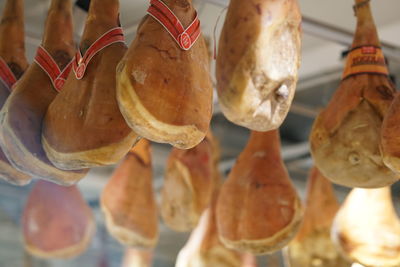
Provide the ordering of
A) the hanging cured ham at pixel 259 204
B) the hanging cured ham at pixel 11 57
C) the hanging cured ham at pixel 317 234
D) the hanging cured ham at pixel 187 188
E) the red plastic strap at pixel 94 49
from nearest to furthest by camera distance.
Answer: the red plastic strap at pixel 94 49, the hanging cured ham at pixel 11 57, the hanging cured ham at pixel 259 204, the hanging cured ham at pixel 187 188, the hanging cured ham at pixel 317 234

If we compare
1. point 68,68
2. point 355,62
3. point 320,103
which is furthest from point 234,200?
point 320,103

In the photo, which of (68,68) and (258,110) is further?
(68,68)

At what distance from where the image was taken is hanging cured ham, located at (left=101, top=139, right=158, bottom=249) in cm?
189

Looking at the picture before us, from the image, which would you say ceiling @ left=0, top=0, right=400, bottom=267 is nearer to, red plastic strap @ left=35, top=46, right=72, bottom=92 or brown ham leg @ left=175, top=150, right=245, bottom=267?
red plastic strap @ left=35, top=46, right=72, bottom=92

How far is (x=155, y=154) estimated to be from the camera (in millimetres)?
3145

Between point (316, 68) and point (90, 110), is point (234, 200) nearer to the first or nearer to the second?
point (90, 110)

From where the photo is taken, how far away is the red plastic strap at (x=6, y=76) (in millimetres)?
1313

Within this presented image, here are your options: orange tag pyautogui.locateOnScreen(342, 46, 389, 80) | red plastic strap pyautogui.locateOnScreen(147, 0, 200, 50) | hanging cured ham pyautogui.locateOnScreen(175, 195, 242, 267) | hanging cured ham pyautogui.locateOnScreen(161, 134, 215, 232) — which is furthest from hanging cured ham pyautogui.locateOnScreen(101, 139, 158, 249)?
red plastic strap pyautogui.locateOnScreen(147, 0, 200, 50)

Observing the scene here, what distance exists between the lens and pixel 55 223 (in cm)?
193

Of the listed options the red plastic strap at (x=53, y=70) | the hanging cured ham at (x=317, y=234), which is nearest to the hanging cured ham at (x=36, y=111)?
the red plastic strap at (x=53, y=70)

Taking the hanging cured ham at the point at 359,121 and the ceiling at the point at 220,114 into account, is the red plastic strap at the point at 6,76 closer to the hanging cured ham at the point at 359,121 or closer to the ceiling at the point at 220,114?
the ceiling at the point at 220,114

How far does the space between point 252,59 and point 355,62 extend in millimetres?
513

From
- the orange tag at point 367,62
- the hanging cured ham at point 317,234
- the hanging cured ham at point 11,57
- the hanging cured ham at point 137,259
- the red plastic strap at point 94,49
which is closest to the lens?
the red plastic strap at point 94,49

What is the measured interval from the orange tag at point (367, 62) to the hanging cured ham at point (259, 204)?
1.13 ft
